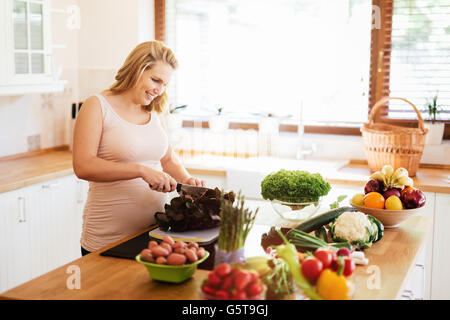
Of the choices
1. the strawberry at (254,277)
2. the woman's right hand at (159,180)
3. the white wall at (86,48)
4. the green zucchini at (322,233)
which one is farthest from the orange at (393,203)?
the white wall at (86,48)

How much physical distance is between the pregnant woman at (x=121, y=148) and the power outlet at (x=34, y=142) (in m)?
1.76

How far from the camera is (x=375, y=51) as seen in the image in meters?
3.78

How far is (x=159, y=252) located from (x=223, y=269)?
0.27 metres

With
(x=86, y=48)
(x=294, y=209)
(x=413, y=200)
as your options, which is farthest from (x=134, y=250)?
(x=86, y=48)

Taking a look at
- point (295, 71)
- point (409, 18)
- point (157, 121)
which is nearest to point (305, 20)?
point (295, 71)

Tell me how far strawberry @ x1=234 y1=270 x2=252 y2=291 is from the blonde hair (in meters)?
1.16

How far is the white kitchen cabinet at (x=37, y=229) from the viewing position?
10.2ft

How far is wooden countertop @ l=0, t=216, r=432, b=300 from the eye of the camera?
5.03 feet

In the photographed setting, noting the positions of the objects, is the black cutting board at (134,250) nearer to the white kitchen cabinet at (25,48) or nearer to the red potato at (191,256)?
the red potato at (191,256)

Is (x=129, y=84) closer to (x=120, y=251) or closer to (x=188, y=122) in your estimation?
(x=120, y=251)

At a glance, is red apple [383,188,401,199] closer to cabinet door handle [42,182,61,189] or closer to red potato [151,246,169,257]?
red potato [151,246,169,257]

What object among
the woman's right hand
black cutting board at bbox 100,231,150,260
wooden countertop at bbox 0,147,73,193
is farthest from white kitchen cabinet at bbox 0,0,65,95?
black cutting board at bbox 100,231,150,260

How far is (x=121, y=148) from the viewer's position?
2283 mm

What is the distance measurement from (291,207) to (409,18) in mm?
2059
